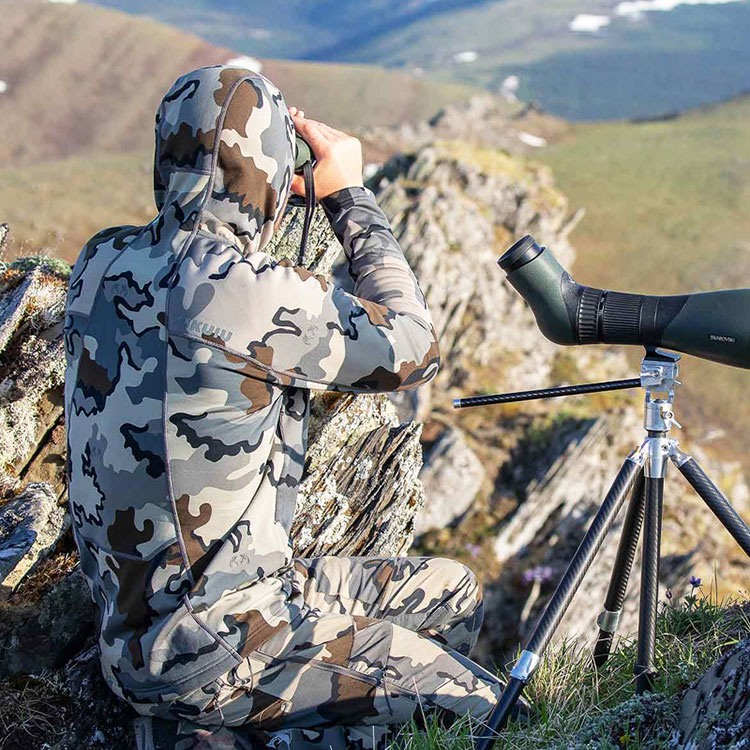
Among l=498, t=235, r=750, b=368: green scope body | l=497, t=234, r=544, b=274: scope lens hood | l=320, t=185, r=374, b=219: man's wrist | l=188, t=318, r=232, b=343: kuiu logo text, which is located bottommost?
l=498, t=235, r=750, b=368: green scope body

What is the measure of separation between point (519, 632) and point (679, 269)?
4458 centimetres

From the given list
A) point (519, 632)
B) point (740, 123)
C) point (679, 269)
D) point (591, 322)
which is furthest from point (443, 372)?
point (740, 123)

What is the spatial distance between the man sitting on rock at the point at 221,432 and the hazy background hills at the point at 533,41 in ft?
344

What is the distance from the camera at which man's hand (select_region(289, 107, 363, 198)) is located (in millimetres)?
3154

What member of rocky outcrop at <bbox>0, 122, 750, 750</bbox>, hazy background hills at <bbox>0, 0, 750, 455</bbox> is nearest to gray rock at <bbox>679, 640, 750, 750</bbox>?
rocky outcrop at <bbox>0, 122, 750, 750</bbox>

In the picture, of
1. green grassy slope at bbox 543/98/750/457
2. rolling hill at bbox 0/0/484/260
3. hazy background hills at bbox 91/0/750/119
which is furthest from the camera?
hazy background hills at bbox 91/0/750/119

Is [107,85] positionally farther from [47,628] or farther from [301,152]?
[301,152]

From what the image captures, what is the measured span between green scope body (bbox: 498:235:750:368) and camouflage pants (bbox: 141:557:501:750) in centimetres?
137

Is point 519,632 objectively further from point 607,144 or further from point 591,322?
point 607,144

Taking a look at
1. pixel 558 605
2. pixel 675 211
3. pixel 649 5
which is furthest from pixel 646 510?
pixel 649 5

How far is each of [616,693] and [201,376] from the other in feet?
7.35

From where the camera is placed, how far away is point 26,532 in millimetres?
4020

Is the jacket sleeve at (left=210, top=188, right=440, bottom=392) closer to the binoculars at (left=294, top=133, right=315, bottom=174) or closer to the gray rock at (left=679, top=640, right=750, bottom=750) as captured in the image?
the binoculars at (left=294, top=133, right=315, bottom=174)

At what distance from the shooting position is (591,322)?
10.2ft
